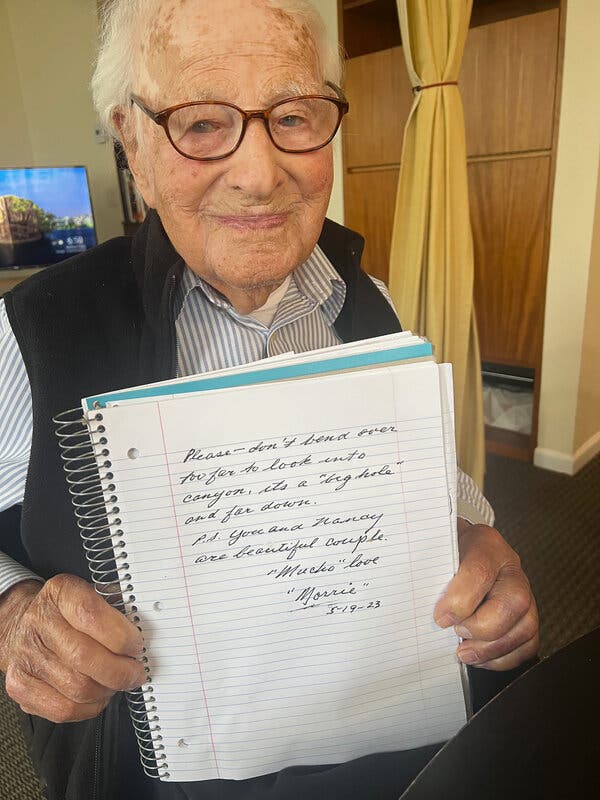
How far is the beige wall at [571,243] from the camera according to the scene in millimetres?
1908

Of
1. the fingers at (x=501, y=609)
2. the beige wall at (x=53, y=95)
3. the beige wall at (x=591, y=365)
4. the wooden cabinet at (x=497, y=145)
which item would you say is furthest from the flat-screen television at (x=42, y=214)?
the fingers at (x=501, y=609)

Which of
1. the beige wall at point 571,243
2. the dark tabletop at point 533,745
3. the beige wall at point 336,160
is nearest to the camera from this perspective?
the dark tabletop at point 533,745

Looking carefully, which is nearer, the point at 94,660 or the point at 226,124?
the point at 94,660

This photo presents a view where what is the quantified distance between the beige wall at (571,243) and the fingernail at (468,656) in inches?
75.7

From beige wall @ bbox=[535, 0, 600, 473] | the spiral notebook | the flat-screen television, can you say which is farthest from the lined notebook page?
the flat-screen television

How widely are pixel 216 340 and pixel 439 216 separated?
3.80ft

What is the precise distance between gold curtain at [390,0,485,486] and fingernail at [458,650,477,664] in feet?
4.33

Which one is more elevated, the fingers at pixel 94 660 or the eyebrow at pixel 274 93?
the eyebrow at pixel 274 93

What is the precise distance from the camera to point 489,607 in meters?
0.53

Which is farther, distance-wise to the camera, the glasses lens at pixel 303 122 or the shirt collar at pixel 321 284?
the shirt collar at pixel 321 284

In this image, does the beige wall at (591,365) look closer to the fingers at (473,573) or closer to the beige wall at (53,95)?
the fingers at (473,573)

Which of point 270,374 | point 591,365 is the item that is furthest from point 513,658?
point 591,365

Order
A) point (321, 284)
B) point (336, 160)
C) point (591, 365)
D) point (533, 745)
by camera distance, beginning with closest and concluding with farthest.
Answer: point (533, 745)
point (321, 284)
point (591, 365)
point (336, 160)

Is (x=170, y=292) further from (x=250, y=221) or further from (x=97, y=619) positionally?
(x=97, y=619)
